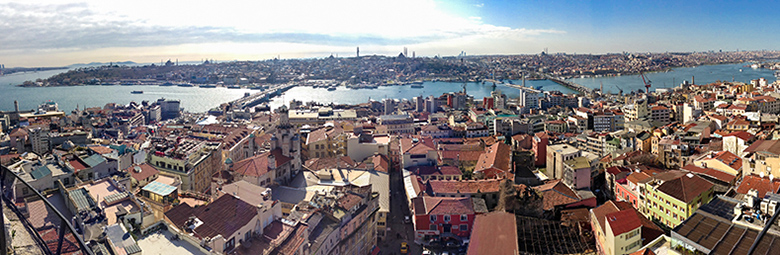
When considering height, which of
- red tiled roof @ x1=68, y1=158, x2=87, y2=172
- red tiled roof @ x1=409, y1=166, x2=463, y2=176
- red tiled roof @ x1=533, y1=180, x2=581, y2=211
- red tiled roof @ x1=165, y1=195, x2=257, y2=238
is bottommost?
red tiled roof @ x1=533, y1=180, x2=581, y2=211

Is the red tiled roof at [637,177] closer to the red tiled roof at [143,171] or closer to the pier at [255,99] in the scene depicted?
the red tiled roof at [143,171]

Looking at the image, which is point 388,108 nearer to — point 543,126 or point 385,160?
point 543,126

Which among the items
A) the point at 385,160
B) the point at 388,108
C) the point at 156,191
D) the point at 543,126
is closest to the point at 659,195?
the point at 385,160

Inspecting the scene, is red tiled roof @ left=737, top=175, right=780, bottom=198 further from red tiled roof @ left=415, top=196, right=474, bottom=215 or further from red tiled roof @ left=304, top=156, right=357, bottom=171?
red tiled roof @ left=304, top=156, right=357, bottom=171

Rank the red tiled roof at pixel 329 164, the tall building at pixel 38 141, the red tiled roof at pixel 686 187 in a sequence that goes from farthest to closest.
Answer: the red tiled roof at pixel 329 164 < the tall building at pixel 38 141 < the red tiled roof at pixel 686 187

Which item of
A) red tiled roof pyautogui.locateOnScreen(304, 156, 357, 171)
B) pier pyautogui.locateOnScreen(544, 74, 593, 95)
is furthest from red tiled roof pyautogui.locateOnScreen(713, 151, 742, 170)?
pier pyautogui.locateOnScreen(544, 74, 593, 95)

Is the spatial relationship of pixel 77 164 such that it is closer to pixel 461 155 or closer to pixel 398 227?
pixel 398 227

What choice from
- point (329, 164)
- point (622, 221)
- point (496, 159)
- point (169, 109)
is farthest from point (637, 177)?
point (169, 109)

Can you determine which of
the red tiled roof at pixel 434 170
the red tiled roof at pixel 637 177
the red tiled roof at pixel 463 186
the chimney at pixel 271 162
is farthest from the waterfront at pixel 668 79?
the chimney at pixel 271 162

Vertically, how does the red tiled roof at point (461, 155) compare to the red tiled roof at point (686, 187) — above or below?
below
